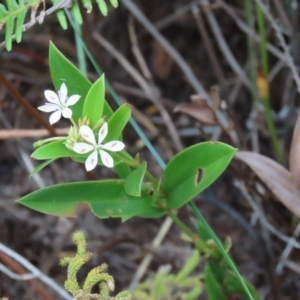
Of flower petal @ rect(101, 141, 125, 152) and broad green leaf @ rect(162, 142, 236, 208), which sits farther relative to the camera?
broad green leaf @ rect(162, 142, 236, 208)

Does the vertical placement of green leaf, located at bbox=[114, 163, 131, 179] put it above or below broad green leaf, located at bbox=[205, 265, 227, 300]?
above

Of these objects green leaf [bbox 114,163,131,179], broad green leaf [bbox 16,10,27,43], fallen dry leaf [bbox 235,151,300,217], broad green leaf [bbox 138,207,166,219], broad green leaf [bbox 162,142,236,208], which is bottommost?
Result: fallen dry leaf [bbox 235,151,300,217]

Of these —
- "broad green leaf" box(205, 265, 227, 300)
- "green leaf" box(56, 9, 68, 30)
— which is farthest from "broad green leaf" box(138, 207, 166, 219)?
"green leaf" box(56, 9, 68, 30)

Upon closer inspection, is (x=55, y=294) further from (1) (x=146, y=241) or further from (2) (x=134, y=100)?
(2) (x=134, y=100)

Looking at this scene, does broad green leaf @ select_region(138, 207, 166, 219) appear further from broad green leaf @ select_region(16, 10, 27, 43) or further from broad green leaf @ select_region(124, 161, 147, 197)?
broad green leaf @ select_region(16, 10, 27, 43)

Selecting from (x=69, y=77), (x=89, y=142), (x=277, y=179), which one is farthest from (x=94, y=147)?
(x=277, y=179)

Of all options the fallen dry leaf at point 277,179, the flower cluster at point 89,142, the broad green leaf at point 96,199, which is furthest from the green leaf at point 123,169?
the fallen dry leaf at point 277,179

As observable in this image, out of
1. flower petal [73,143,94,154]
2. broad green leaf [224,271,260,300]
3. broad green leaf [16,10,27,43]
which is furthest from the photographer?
broad green leaf [224,271,260,300]
